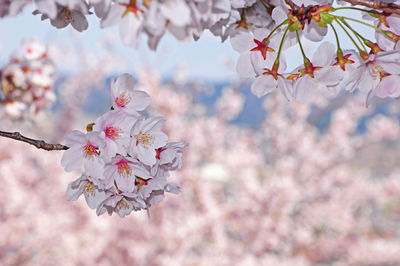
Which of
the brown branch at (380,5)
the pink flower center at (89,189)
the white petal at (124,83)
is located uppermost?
the white petal at (124,83)

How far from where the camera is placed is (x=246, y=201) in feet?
15.6

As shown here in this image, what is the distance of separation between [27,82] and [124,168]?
1.32 metres

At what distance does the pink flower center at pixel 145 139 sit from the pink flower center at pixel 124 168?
1.6 inches

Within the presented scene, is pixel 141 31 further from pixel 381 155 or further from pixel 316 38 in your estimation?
pixel 381 155

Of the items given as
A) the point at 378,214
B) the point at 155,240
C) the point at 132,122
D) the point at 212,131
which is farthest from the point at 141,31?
the point at 378,214

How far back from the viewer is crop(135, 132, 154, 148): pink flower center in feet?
2.26

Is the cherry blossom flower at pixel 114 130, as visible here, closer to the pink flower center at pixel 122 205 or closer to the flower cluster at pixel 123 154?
the flower cluster at pixel 123 154

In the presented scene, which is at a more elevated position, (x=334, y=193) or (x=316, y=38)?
(x=334, y=193)

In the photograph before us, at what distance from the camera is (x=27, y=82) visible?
1816 mm

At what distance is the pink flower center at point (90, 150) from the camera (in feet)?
2.24

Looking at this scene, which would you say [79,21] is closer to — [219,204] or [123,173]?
[123,173]

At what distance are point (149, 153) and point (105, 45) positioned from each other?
22.9 ft

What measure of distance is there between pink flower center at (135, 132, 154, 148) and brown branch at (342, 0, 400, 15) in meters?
0.38

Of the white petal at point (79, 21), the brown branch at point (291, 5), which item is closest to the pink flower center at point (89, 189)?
the white petal at point (79, 21)
